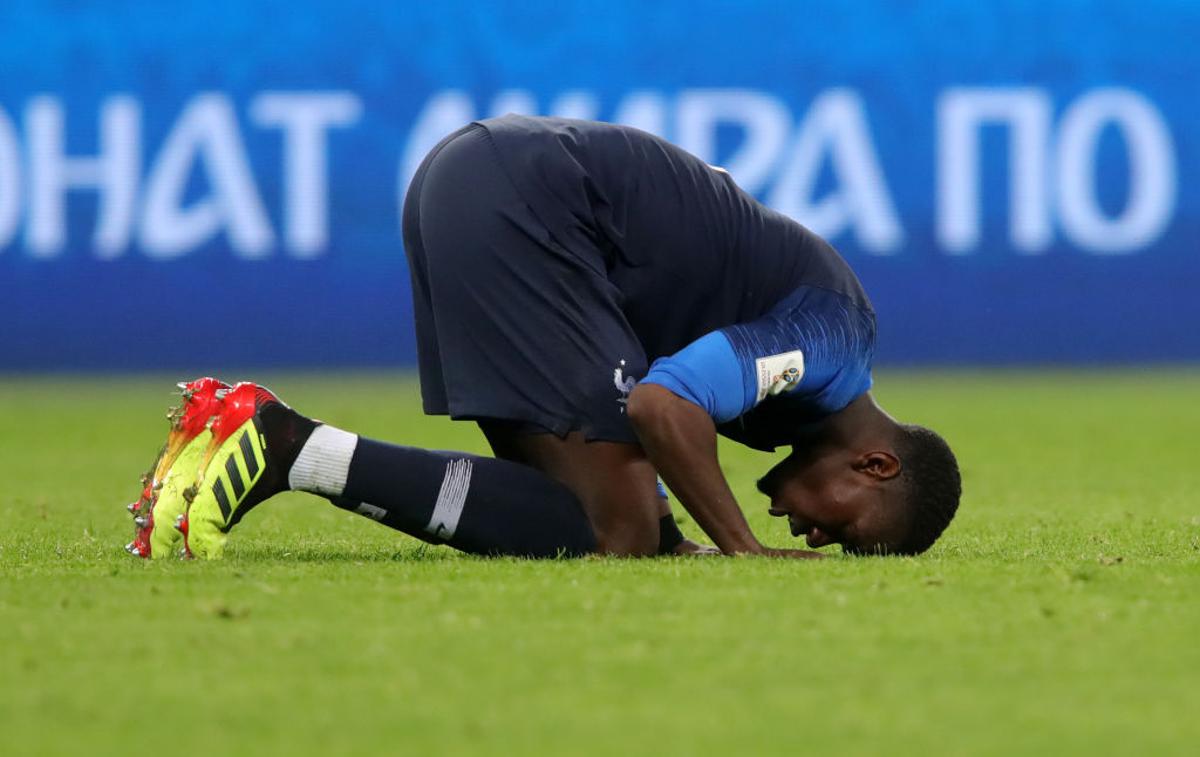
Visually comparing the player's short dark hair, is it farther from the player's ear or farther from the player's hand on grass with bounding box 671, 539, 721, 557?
the player's hand on grass with bounding box 671, 539, 721, 557

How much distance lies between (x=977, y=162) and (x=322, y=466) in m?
9.94

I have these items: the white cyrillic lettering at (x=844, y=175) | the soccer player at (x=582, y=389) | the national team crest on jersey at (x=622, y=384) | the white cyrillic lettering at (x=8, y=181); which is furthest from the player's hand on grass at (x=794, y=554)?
the white cyrillic lettering at (x=8, y=181)

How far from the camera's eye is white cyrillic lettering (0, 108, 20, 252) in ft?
43.2

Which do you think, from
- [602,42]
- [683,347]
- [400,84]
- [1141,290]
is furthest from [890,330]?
[683,347]

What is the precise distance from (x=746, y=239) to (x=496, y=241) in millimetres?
573

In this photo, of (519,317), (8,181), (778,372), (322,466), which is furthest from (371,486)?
(8,181)

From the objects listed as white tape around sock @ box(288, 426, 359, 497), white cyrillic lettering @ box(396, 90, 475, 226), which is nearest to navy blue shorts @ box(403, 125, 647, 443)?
white tape around sock @ box(288, 426, 359, 497)

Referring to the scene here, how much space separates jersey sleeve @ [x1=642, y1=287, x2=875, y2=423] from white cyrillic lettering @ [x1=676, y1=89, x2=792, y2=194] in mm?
9056

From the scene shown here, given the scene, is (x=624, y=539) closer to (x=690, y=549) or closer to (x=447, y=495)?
(x=690, y=549)

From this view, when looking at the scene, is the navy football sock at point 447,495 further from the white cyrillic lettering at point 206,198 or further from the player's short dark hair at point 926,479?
the white cyrillic lettering at point 206,198

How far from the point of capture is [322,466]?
165 inches

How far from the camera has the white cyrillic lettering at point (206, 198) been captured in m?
13.2

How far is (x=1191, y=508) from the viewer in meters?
5.93

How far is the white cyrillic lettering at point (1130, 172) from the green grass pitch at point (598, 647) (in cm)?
825
